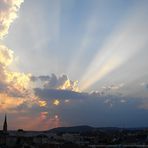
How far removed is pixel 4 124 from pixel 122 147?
5887cm

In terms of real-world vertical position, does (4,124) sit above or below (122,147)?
above

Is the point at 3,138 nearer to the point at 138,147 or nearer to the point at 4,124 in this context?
the point at 4,124

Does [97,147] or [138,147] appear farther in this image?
[97,147]

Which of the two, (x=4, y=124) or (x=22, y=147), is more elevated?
(x=4, y=124)

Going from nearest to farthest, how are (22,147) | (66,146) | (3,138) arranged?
1. (22,147)
2. (66,146)
3. (3,138)

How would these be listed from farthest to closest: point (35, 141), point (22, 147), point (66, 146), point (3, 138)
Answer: point (35, 141), point (3, 138), point (66, 146), point (22, 147)

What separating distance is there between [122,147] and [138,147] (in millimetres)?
8616

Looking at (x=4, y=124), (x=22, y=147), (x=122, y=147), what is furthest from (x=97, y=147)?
(x=4, y=124)

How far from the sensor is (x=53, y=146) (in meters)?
158

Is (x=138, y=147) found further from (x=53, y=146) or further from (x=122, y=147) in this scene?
(x=53, y=146)

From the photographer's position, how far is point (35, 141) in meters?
188

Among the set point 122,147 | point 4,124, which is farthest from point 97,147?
point 4,124

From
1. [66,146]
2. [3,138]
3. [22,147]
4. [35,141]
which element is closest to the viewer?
[22,147]

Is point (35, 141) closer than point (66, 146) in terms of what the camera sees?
No
